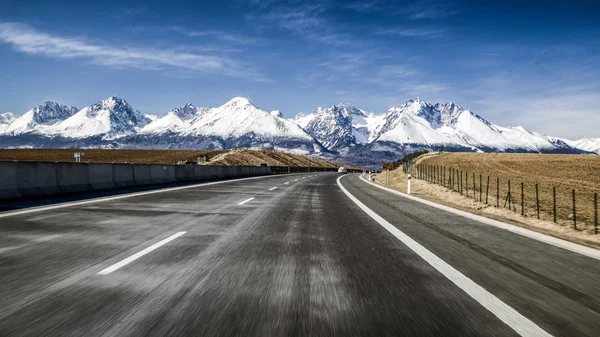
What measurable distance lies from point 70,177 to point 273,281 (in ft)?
43.1

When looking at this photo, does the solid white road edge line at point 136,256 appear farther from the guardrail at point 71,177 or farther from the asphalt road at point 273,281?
the guardrail at point 71,177

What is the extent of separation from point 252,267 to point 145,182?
57.3 ft

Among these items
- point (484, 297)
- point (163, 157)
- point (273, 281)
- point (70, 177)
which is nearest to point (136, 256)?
point (273, 281)

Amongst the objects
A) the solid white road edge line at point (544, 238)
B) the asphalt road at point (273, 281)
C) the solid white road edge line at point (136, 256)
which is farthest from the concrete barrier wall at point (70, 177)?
the solid white road edge line at point (544, 238)

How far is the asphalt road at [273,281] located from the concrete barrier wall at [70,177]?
16.9ft

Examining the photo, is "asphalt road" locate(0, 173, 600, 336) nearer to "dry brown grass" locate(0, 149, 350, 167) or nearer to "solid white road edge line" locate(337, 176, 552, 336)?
"solid white road edge line" locate(337, 176, 552, 336)

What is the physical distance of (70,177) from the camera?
49.9ft

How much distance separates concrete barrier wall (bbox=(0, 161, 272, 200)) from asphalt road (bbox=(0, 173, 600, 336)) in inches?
203

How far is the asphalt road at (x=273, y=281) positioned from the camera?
326 centimetres

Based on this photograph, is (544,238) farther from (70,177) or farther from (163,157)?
(163,157)

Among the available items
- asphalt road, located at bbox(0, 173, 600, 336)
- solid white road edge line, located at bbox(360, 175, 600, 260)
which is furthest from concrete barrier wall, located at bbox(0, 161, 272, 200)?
solid white road edge line, located at bbox(360, 175, 600, 260)

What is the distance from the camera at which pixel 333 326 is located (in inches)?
127

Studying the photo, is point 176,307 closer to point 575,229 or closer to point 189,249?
point 189,249

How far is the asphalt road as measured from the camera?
3.26 m
